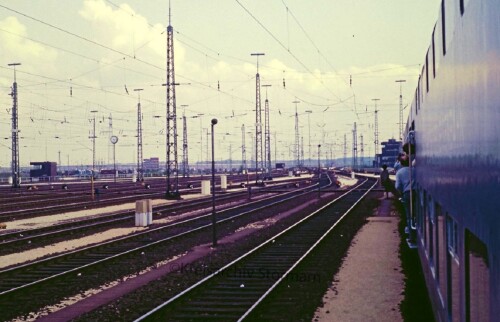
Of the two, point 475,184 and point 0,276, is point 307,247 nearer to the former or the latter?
point 0,276

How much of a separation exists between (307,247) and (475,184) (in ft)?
59.3

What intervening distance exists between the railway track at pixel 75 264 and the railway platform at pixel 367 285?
664cm

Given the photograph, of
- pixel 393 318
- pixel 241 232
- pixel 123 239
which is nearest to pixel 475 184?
pixel 393 318

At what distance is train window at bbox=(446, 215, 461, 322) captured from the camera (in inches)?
190

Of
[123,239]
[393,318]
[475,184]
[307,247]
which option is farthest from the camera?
[123,239]

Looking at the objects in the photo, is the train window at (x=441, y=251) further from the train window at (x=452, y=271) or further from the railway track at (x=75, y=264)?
the railway track at (x=75, y=264)

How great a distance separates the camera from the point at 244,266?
695 inches

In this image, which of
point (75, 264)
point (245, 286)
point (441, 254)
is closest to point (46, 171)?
point (75, 264)

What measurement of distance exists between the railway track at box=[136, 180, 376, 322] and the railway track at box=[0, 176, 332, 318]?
3435 millimetres

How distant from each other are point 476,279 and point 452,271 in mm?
1430

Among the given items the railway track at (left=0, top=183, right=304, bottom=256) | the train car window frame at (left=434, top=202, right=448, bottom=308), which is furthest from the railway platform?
the railway track at (left=0, top=183, right=304, bottom=256)

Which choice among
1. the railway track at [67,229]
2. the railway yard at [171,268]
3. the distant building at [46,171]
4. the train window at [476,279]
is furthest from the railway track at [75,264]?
the distant building at [46,171]

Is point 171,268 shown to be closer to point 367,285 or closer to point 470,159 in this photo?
point 367,285

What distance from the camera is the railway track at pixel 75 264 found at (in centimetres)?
1434
